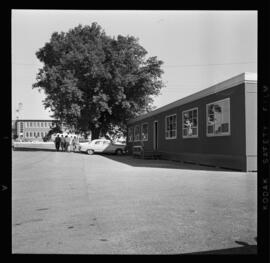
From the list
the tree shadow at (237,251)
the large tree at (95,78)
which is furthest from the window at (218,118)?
the large tree at (95,78)

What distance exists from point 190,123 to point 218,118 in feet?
10.2

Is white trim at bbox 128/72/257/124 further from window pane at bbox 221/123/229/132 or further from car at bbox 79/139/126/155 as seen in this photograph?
car at bbox 79/139/126/155

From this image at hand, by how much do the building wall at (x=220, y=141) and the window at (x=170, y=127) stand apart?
11.7 inches

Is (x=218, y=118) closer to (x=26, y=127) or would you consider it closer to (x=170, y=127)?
(x=170, y=127)

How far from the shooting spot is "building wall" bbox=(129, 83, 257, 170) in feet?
42.0

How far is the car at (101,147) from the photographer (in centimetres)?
3078

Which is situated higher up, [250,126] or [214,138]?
[250,126]

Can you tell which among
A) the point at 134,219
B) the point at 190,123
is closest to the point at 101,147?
the point at 190,123

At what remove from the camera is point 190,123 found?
18062 mm

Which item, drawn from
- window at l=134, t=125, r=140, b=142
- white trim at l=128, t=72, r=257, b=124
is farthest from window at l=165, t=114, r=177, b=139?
window at l=134, t=125, r=140, b=142
